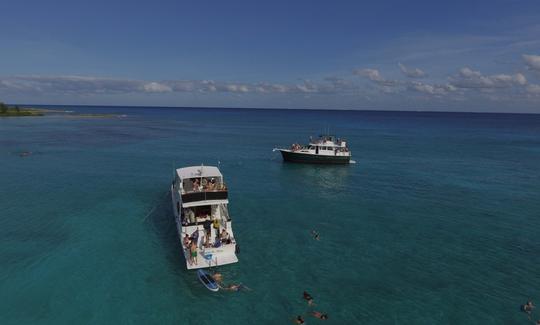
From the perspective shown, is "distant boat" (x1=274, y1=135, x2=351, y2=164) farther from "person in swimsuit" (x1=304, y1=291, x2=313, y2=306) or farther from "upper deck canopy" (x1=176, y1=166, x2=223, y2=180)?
"person in swimsuit" (x1=304, y1=291, x2=313, y2=306)

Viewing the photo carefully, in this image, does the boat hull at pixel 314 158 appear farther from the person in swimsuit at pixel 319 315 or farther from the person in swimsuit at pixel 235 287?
the person in swimsuit at pixel 319 315

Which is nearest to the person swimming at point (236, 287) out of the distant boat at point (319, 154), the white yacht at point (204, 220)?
the white yacht at point (204, 220)

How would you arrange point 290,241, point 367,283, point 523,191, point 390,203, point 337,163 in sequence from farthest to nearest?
point 337,163 < point 523,191 < point 390,203 < point 290,241 < point 367,283

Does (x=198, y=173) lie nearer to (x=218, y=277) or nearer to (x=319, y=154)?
(x=218, y=277)

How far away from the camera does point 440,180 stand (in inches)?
2071

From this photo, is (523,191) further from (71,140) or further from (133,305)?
(71,140)

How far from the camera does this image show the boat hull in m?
62.0

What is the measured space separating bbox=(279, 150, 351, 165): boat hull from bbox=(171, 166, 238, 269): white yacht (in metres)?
33.8

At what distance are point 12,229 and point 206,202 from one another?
56.2 feet


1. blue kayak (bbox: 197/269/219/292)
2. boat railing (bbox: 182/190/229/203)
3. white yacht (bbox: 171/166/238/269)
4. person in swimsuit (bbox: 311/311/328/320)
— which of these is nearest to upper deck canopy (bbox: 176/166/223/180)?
white yacht (bbox: 171/166/238/269)

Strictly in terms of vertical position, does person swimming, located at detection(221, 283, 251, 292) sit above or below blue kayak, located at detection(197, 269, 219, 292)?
below

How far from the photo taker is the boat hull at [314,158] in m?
62.0

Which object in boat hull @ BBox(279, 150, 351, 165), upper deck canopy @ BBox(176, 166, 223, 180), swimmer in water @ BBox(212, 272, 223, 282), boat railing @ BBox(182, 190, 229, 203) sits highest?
upper deck canopy @ BBox(176, 166, 223, 180)

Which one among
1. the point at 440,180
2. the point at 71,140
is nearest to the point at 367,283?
the point at 440,180
